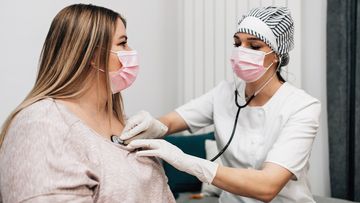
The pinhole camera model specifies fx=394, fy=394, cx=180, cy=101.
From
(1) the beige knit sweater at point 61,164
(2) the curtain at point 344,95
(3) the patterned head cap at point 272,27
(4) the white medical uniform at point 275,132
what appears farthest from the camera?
(2) the curtain at point 344,95

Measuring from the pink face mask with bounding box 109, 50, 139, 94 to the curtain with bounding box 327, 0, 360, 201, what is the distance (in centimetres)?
129

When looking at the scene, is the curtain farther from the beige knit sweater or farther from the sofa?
the beige knit sweater

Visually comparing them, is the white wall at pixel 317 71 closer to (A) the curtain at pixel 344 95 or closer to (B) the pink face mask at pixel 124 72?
(A) the curtain at pixel 344 95

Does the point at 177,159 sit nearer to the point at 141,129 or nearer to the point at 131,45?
the point at 141,129

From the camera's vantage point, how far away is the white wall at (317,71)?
7.47 ft

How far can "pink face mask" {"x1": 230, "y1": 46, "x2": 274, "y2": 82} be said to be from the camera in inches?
62.4

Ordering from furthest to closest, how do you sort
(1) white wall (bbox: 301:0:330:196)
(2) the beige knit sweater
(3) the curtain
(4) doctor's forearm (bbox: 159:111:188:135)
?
1. (1) white wall (bbox: 301:0:330:196)
2. (3) the curtain
3. (4) doctor's forearm (bbox: 159:111:188:135)
4. (2) the beige knit sweater

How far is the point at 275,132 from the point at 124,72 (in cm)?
64

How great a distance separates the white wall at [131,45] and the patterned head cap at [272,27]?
100 centimetres

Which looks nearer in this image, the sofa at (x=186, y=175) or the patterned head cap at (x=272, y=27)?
the patterned head cap at (x=272, y=27)

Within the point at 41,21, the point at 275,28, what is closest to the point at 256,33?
the point at 275,28

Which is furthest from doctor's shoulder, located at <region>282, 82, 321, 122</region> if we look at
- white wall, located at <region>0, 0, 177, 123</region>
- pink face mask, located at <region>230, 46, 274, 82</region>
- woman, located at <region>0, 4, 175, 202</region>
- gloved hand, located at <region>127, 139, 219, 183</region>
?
white wall, located at <region>0, 0, 177, 123</region>

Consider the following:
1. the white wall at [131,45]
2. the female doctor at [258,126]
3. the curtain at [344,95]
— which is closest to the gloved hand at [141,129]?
the female doctor at [258,126]

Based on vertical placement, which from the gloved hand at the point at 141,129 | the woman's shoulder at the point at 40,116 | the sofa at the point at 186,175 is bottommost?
the sofa at the point at 186,175
